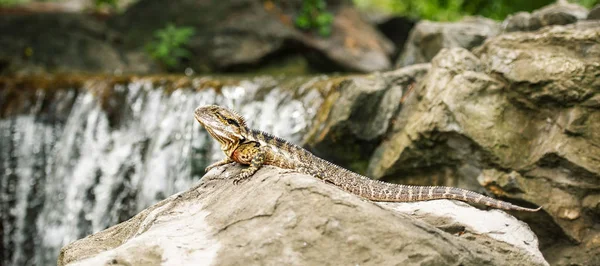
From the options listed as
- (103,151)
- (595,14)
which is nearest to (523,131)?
(595,14)

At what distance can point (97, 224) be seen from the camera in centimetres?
1032

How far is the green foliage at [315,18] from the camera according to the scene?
1526 cm

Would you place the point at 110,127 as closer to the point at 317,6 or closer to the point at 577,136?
the point at 317,6

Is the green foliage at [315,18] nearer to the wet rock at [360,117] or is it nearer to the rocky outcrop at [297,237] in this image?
the wet rock at [360,117]

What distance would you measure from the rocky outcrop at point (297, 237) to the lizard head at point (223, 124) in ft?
2.90

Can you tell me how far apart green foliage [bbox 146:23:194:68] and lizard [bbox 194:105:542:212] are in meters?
9.51

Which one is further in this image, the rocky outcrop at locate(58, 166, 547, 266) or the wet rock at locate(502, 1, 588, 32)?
the wet rock at locate(502, 1, 588, 32)

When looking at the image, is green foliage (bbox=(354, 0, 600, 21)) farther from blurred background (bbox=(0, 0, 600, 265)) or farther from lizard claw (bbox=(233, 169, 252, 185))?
lizard claw (bbox=(233, 169, 252, 185))

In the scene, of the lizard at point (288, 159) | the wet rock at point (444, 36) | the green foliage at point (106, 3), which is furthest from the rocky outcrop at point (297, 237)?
the green foliage at point (106, 3)

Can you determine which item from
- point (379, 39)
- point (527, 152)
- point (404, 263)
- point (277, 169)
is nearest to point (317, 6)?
point (379, 39)

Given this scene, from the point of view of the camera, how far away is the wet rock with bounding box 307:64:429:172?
8203 millimetres

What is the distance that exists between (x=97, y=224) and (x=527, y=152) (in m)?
6.96

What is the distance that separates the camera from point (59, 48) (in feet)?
49.3

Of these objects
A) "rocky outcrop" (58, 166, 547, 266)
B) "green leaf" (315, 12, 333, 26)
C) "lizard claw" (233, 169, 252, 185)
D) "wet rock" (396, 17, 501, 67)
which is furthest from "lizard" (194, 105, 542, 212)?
"green leaf" (315, 12, 333, 26)
